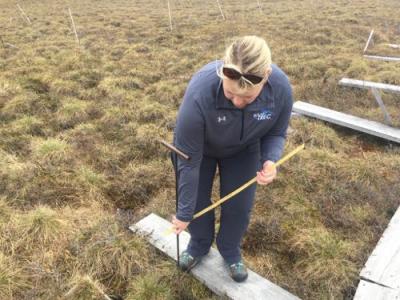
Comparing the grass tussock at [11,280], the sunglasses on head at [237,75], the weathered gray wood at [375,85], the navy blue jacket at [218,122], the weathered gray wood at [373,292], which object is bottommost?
the weathered gray wood at [375,85]

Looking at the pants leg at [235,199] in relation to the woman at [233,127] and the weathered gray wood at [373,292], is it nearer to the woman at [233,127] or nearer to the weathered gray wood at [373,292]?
the woman at [233,127]

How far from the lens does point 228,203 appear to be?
2.93 metres

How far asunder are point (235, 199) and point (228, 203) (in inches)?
2.9

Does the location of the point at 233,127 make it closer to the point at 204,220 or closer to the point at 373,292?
the point at 204,220

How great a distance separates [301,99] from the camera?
7449 mm

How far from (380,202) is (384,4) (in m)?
18.9

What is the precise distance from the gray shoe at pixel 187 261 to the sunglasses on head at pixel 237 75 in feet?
6.30

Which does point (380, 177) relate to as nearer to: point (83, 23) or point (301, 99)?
point (301, 99)

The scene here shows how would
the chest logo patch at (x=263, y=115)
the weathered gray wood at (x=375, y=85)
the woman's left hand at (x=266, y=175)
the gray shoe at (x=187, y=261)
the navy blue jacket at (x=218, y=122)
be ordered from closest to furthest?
the navy blue jacket at (x=218, y=122), the chest logo patch at (x=263, y=115), the woman's left hand at (x=266, y=175), the gray shoe at (x=187, y=261), the weathered gray wood at (x=375, y=85)

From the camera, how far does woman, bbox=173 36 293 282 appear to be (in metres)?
1.96

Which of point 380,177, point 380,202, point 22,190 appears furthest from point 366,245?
point 22,190

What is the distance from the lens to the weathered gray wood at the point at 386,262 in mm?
3184

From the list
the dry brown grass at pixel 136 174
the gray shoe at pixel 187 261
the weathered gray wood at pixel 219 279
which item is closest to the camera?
the weathered gray wood at pixel 219 279

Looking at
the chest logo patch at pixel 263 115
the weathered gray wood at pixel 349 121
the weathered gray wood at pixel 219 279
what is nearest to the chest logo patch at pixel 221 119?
the chest logo patch at pixel 263 115
